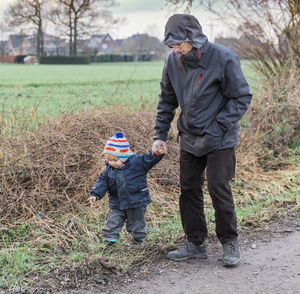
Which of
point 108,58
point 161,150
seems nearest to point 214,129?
point 161,150

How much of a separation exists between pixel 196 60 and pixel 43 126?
3119 mm

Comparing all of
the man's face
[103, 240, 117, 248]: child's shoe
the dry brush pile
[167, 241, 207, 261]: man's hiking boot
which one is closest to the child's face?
[103, 240, 117, 248]: child's shoe

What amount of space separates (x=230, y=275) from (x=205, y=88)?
148 centimetres

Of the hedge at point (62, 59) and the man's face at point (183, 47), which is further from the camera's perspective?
the hedge at point (62, 59)

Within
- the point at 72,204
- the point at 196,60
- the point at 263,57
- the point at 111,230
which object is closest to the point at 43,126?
the point at 72,204

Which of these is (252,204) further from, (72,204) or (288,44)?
(288,44)

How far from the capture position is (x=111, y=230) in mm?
4148

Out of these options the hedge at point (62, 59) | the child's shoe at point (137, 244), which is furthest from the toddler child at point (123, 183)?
the hedge at point (62, 59)

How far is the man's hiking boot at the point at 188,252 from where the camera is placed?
4.09m

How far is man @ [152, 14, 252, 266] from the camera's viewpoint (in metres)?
3.63

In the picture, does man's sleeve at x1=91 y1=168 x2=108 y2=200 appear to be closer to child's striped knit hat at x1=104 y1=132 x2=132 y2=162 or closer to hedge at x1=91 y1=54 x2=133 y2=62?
child's striped knit hat at x1=104 y1=132 x2=132 y2=162

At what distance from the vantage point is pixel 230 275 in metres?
3.77

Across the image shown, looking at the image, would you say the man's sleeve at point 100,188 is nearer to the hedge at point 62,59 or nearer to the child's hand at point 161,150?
the child's hand at point 161,150

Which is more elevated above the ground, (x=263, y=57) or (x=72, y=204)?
(x=263, y=57)
